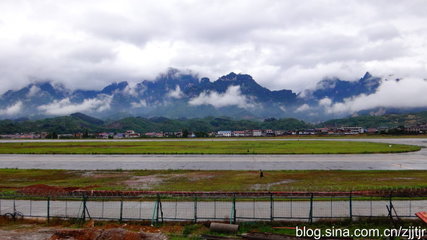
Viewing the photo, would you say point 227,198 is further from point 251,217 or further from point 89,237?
point 89,237

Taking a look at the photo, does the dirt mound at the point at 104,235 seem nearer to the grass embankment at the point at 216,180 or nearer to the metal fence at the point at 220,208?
the metal fence at the point at 220,208

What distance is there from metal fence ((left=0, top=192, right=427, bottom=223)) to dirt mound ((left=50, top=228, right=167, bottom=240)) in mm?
2363

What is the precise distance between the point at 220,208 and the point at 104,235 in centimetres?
807

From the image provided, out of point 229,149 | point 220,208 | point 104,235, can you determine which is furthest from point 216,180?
point 229,149

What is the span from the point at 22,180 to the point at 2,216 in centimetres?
2218

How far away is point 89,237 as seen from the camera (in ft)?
56.2

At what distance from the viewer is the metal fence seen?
20.4 m

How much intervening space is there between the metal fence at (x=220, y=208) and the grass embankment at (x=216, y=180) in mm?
7161

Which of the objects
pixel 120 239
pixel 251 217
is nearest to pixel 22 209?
pixel 120 239

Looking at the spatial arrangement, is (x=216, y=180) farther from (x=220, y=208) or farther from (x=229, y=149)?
(x=229, y=149)

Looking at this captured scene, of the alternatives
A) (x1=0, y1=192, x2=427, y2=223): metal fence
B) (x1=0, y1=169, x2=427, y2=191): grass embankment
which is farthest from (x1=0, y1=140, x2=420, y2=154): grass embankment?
(x1=0, y1=192, x2=427, y2=223): metal fence

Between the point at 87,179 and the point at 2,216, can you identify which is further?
the point at 87,179

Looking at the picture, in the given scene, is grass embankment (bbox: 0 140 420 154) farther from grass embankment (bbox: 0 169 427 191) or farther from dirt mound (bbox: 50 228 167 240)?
dirt mound (bbox: 50 228 167 240)

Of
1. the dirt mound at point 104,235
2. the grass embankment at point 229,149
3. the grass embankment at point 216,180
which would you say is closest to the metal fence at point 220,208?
the dirt mound at point 104,235
